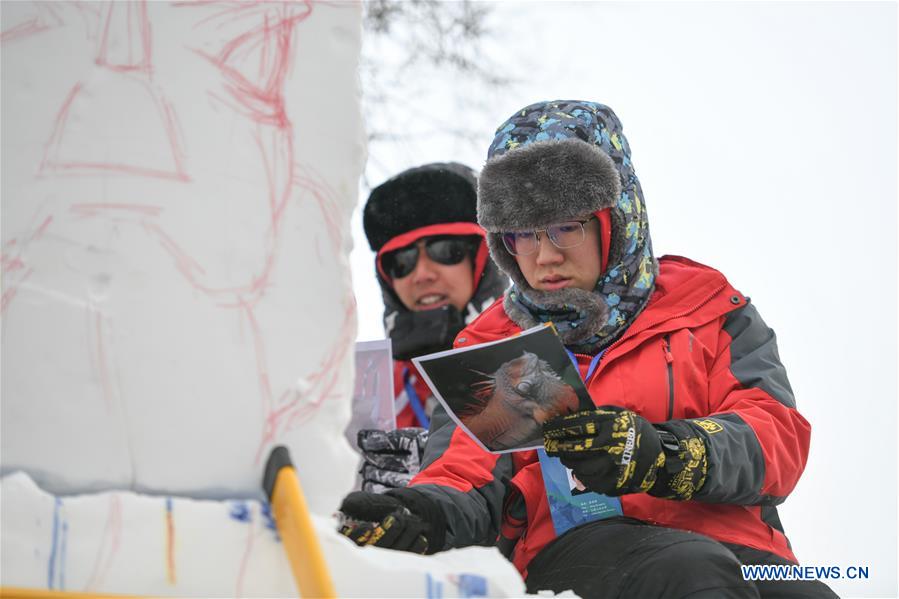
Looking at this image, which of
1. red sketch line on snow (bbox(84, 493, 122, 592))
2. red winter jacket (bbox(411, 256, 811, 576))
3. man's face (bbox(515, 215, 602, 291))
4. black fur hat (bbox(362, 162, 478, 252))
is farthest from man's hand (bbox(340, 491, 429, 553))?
black fur hat (bbox(362, 162, 478, 252))

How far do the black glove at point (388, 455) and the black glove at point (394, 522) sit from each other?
82cm

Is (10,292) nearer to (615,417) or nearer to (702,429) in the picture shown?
(615,417)

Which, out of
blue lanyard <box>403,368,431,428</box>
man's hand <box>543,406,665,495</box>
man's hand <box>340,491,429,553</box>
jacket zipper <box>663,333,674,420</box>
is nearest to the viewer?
man's hand <box>543,406,665,495</box>

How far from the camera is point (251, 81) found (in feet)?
4.67

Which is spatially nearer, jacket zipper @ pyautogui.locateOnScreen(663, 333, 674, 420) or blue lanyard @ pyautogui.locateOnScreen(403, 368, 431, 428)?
jacket zipper @ pyautogui.locateOnScreen(663, 333, 674, 420)

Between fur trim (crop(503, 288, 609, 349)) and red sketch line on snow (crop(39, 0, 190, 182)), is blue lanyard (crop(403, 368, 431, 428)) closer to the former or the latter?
fur trim (crop(503, 288, 609, 349))

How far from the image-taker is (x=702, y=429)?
7.07 ft

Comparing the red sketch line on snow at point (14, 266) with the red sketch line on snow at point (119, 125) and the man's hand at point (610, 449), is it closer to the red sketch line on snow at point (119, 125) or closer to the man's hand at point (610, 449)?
the red sketch line on snow at point (119, 125)

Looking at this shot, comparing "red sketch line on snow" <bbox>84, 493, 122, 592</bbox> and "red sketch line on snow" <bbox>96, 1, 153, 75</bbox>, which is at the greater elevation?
"red sketch line on snow" <bbox>96, 1, 153, 75</bbox>

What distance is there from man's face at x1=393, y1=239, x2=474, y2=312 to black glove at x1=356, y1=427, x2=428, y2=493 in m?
0.92

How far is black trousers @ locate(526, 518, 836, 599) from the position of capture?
73.4 inches

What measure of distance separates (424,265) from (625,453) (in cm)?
218

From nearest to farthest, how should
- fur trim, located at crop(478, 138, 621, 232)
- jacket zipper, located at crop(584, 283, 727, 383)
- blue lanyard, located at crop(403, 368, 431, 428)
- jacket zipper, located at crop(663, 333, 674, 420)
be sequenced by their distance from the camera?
jacket zipper, located at crop(663, 333, 674, 420)
jacket zipper, located at crop(584, 283, 727, 383)
fur trim, located at crop(478, 138, 621, 232)
blue lanyard, located at crop(403, 368, 431, 428)

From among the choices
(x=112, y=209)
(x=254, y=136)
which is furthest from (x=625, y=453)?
(x=112, y=209)
